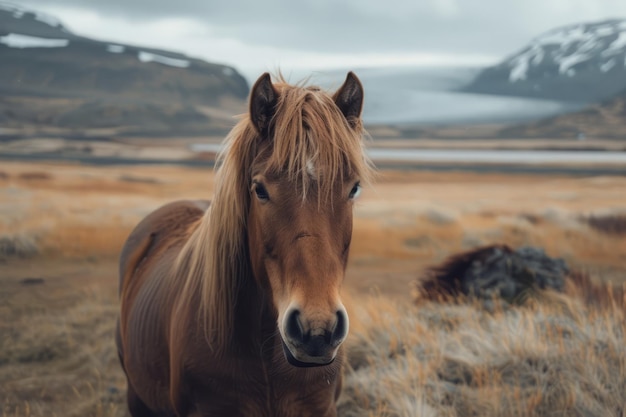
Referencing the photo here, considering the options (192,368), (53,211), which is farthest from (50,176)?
(192,368)

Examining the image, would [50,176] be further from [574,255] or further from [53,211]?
[574,255]

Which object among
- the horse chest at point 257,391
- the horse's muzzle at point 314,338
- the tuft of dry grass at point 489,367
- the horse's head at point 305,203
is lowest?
the tuft of dry grass at point 489,367

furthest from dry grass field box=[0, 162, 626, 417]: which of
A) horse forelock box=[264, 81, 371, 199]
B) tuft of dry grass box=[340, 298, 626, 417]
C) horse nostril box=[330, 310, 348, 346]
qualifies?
horse nostril box=[330, 310, 348, 346]

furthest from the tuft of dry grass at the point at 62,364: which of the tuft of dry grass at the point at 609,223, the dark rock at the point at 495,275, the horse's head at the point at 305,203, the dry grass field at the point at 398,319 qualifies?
the tuft of dry grass at the point at 609,223

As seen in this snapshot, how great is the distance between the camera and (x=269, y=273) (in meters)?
2.47

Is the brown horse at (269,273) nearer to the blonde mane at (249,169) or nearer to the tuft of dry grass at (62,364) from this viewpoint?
the blonde mane at (249,169)

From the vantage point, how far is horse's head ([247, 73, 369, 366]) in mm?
2129

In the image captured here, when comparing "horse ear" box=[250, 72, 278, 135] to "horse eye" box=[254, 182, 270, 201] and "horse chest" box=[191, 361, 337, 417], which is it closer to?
"horse eye" box=[254, 182, 270, 201]

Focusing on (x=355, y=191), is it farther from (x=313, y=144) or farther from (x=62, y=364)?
(x=62, y=364)

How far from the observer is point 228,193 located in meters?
2.70

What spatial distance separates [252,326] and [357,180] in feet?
2.83

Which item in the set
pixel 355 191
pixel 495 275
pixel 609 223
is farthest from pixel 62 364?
pixel 609 223

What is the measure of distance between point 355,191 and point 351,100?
46 cm

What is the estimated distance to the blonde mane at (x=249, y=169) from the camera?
7.88 feet
